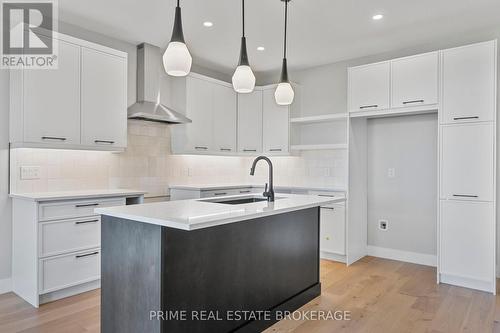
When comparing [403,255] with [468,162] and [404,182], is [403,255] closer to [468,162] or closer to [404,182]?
[404,182]

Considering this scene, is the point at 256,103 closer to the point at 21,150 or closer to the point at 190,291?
the point at 21,150

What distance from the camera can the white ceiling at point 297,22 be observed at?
9.95 ft

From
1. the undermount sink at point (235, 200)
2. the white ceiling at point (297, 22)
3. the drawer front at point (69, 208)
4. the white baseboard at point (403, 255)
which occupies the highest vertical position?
the white ceiling at point (297, 22)

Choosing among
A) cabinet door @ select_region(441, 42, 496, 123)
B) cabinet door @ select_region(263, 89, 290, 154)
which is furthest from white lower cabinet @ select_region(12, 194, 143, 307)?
cabinet door @ select_region(441, 42, 496, 123)

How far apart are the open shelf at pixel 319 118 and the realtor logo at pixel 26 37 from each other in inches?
118

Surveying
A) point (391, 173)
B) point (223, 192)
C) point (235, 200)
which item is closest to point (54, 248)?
point (235, 200)

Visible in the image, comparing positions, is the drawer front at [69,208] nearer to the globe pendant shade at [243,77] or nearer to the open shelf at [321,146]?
the globe pendant shade at [243,77]

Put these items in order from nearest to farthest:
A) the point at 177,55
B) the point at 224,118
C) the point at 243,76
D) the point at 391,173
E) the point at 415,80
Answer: the point at 177,55 → the point at 243,76 → the point at 415,80 → the point at 391,173 → the point at 224,118

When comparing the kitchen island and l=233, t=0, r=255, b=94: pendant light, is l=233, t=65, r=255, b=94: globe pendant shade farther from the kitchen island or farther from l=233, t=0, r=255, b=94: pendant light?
the kitchen island

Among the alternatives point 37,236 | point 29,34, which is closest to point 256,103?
point 29,34

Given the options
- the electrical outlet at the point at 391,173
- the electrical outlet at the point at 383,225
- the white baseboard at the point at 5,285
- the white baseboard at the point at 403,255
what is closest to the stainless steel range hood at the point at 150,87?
the white baseboard at the point at 5,285

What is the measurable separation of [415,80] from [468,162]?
1030mm

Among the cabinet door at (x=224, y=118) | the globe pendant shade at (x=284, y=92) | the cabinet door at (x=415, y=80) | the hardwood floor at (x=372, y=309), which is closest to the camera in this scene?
the hardwood floor at (x=372, y=309)

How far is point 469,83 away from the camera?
334cm
